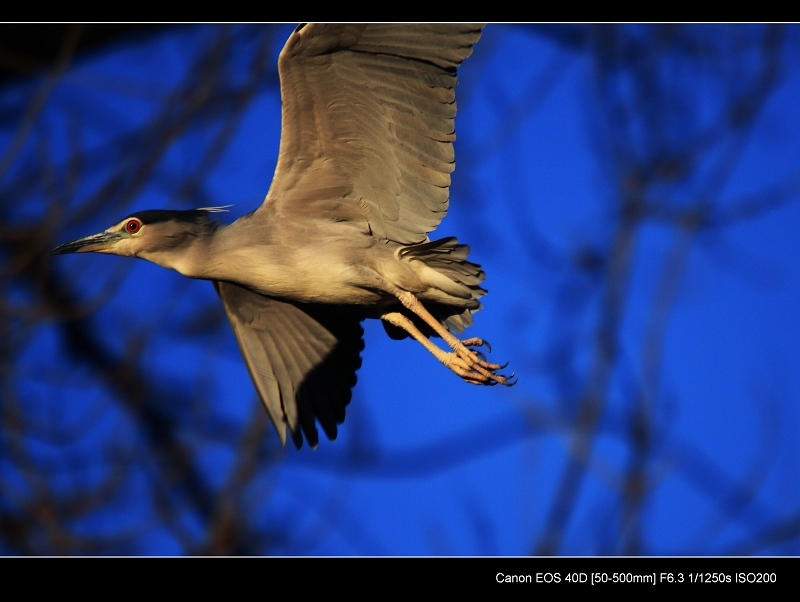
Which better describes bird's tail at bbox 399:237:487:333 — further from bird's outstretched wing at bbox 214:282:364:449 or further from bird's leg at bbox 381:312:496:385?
bird's outstretched wing at bbox 214:282:364:449

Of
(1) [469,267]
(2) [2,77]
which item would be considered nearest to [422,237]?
(1) [469,267]

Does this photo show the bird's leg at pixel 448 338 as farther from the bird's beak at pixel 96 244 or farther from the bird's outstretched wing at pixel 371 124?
the bird's beak at pixel 96 244

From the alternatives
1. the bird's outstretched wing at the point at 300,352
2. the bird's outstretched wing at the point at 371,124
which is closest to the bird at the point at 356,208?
the bird's outstretched wing at the point at 371,124

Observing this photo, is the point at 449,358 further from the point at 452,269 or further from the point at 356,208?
the point at 356,208

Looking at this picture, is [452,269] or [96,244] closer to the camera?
[452,269]

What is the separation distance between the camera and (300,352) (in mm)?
4375

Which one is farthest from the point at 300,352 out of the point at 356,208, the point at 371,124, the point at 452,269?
the point at 371,124

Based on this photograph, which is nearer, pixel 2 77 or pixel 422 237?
pixel 422 237

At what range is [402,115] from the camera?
366cm

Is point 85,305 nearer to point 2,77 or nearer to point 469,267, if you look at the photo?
point 2,77

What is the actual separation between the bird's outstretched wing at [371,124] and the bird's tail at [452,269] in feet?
0.61

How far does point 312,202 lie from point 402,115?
56 centimetres

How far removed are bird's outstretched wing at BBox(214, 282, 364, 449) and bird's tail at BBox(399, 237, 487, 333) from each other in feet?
2.21

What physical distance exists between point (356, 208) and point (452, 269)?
0.54 metres
